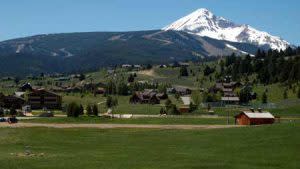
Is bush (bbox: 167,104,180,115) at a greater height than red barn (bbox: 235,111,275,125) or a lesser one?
lesser

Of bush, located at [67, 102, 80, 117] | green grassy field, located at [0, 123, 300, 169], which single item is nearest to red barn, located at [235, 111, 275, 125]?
green grassy field, located at [0, 123, 300, 169]

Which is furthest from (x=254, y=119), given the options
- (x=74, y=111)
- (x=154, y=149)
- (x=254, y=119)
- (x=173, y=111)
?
(x=154, y=149)

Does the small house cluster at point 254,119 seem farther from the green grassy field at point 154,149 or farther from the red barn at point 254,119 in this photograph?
the green grassy field at point 154,149

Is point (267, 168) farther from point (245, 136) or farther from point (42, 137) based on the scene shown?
point (42, 137)

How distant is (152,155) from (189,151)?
566 centimetres

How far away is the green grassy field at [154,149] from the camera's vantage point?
55.5 meters

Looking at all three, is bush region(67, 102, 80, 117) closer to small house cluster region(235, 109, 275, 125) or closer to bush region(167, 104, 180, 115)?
bush region(167, 104, 180, 115)

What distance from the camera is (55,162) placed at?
186ft

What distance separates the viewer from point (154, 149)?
69.5 m

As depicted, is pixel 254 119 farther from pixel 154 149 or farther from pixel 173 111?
pixel 154 149

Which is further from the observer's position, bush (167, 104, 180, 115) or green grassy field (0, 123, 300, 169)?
bush (167, 104, 180, 115)

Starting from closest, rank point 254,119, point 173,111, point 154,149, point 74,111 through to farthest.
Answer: point 154,149
point 254,119
point 74,111
point 173,111

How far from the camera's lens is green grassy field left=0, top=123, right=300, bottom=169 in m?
55.5

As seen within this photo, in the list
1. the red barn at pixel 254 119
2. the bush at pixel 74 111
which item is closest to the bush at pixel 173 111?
the bush at pixel 74 111
